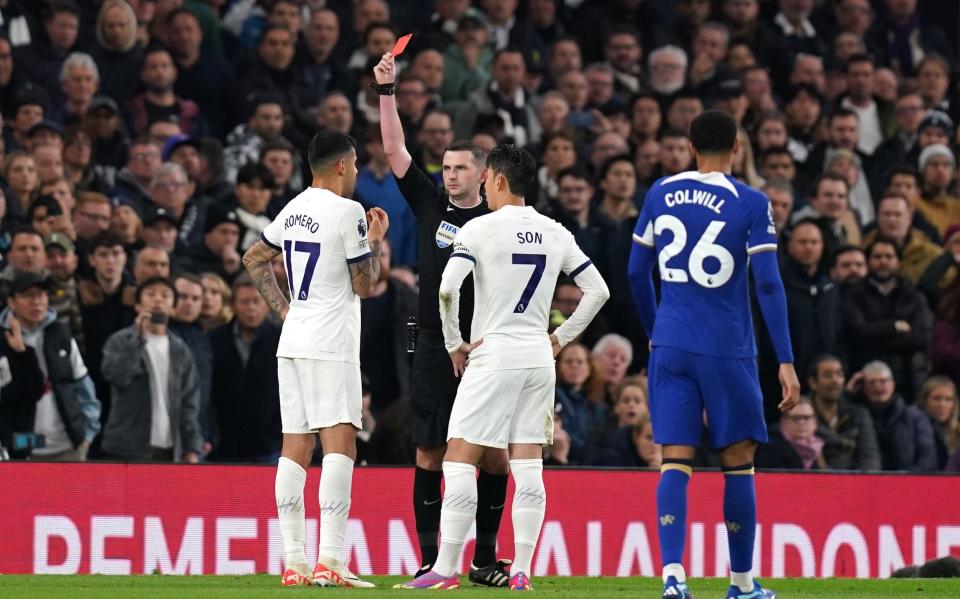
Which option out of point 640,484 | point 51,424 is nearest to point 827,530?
point 640,484

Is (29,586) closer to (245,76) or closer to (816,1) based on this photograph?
(245,76)

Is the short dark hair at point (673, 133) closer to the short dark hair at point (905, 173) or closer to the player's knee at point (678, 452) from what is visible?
the short dark hair at point (905, 173)

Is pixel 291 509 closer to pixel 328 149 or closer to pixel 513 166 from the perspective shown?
pixel 328 149

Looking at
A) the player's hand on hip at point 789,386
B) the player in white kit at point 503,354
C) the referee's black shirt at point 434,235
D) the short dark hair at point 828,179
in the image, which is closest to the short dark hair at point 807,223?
the short dark hair at point 828,179

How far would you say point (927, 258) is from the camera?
17875mm

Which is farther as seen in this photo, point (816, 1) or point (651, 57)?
point (816, 1)

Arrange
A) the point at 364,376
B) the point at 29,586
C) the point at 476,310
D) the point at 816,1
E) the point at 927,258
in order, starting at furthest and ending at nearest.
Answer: the point at 816,1 < the point at 927,258 < the point at 364,376 < the point at 29,586 < the point at 476,310

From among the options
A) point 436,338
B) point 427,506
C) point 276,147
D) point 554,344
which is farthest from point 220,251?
point 554,344

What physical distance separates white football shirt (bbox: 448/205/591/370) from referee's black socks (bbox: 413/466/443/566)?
1164 mm

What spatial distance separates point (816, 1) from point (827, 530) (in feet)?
33.9

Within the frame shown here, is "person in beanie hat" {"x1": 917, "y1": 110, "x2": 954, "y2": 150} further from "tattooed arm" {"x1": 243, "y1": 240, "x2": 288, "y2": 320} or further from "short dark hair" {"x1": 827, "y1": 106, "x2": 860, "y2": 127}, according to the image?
"tattooed arm" {"x1": 243, "y1": 240, "x2": 288, "y2": 320}

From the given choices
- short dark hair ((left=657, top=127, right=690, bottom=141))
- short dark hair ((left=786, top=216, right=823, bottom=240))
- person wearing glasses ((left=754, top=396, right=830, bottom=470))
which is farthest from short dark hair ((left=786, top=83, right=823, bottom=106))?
person wearing glasses ((left=754, top=396, right=830, bottom=470))

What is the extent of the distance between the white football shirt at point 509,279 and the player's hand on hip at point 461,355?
0.10 ft

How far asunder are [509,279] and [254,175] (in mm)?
6344
